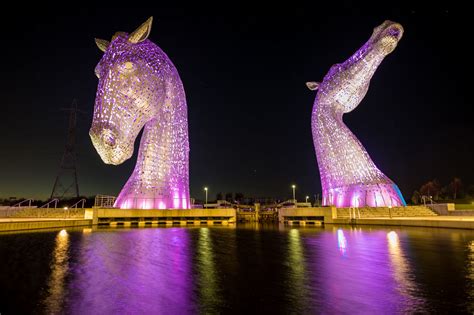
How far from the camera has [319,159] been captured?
2892 cm

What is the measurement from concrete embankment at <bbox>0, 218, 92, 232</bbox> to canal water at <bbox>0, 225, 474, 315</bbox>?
7446mm

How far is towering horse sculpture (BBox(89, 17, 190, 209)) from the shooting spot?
16.3 m

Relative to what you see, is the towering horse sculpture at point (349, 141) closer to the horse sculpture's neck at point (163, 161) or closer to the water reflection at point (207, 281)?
the horse sculpture's neck at point (163, 161)

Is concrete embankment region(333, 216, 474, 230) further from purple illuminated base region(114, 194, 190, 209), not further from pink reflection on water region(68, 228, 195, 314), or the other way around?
pink reflection on water region(68, 228, 195, 314)

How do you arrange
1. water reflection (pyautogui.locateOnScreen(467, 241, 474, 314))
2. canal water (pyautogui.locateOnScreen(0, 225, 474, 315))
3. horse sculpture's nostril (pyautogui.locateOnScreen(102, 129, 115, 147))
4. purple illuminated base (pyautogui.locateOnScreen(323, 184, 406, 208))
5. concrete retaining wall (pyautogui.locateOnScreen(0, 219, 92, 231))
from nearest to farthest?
water reflection (pyautogui.locateOnScreen(467, 241, 474, 314)), canal water (pyautogui.locateOnScreen(0, 225, 474, 315)), horse sculpture's nostril (pyautogui.locateOnScreen(102, 129, 115, 147)), concrete retaining wall (pyautogui.locateOnScreen(0, 219, 92, 231)), purple illuminated base (pyautogui.locateOnScreen(323, 184, 406, 208))

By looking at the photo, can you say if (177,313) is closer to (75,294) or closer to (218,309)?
(218,309)

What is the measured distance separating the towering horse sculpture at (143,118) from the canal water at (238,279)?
7030mm

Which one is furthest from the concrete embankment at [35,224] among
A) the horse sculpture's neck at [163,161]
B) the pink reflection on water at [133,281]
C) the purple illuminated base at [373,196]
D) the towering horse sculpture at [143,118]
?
the purple illuminated base at [373,196]

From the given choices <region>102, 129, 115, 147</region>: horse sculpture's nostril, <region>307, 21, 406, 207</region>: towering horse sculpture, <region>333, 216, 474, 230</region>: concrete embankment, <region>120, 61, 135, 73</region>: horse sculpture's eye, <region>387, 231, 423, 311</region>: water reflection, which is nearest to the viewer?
<region>387, 231, 423, 311</region>: water reflection

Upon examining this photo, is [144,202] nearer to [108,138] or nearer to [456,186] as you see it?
[108,138]

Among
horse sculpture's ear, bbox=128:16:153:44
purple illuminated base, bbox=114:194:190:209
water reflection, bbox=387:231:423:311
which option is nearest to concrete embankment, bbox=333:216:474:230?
water reflection, bbox=387:231:423:311

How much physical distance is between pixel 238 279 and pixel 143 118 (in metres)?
13.9

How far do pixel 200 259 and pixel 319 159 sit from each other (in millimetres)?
21687

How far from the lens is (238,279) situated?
6836 mm
